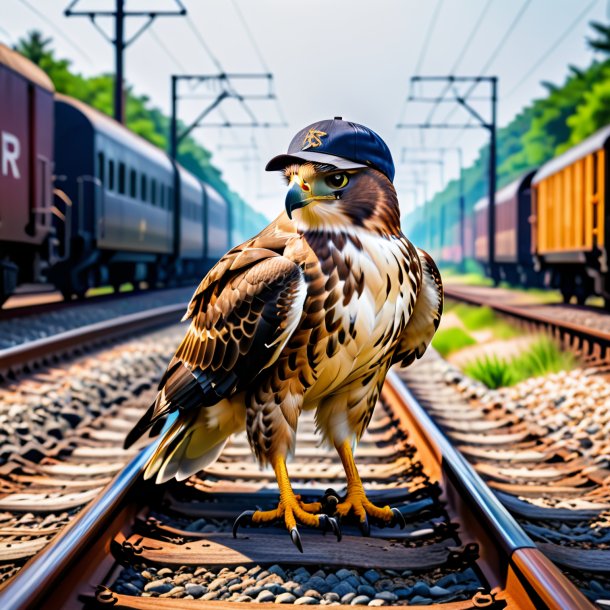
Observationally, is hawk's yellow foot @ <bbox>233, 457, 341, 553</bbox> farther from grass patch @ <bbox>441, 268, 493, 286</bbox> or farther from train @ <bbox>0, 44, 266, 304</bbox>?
grass patch @ <bbox>441, 268, 493, 286</bbox>

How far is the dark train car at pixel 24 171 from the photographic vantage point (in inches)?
424

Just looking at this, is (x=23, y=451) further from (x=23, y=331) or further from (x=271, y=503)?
(x=23, y=331)

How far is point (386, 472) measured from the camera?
4.20 metres

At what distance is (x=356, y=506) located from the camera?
10.00ft

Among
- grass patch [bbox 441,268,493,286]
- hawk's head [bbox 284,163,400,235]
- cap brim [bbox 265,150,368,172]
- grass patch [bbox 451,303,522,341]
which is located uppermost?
cap brim [bbox 265,150,368,172]

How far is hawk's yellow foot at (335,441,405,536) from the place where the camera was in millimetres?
3021

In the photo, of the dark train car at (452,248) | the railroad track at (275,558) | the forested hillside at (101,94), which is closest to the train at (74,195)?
the railroad track at (275,558)

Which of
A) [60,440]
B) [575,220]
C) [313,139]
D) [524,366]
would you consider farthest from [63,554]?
[575,220]

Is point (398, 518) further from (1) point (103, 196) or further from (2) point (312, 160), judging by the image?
(1) point (103, 196)

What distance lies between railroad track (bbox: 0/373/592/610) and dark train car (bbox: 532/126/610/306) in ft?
37.9

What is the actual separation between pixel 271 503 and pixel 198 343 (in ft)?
3.03

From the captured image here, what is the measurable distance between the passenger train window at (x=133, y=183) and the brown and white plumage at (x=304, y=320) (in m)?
15.2

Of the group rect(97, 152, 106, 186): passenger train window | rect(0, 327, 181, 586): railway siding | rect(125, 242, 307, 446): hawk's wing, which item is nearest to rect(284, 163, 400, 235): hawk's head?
rect(125, 242, 307, 446): hawk's wing

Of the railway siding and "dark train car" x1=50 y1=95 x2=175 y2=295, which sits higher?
"dark train car" x1=50 y1=95 x2=175 y2=295
